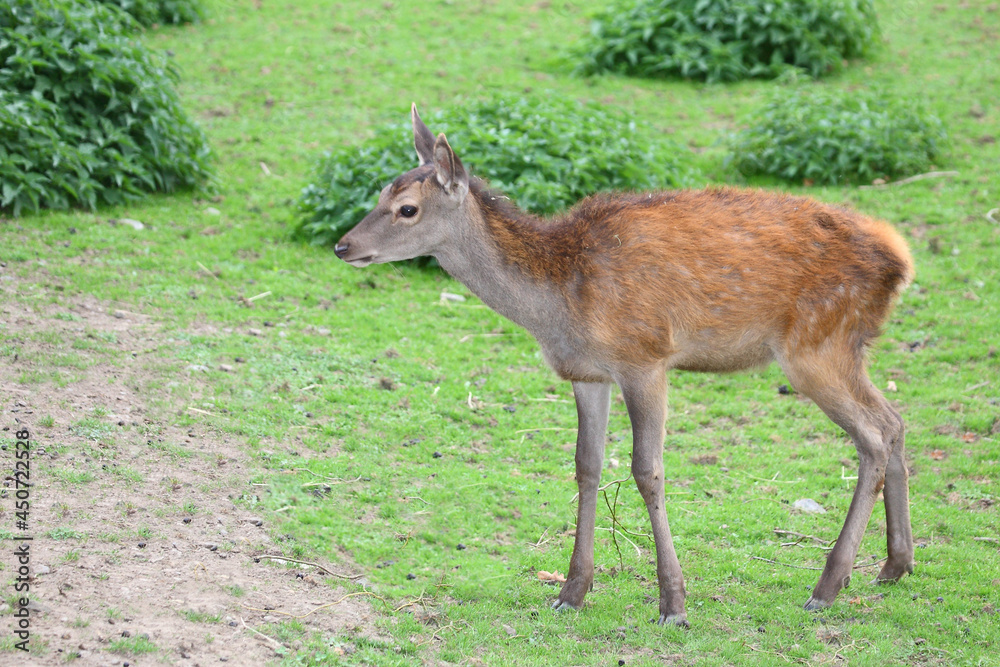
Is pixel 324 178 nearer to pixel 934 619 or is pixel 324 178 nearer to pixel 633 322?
pixel 633 322

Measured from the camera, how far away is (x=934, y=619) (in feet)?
19.0

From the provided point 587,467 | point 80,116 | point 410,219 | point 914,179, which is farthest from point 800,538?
point 80,116

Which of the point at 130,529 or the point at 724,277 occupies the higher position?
the point at 724,277

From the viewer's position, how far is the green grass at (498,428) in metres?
5.79

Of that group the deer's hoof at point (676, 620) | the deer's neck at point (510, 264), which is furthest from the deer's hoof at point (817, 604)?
the deer's neck at point (510, 264)

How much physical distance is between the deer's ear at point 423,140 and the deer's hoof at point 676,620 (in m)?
3.04

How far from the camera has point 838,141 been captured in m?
12.1

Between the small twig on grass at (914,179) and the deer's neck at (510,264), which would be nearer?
the deer's neck at (510,264)

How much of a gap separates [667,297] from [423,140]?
1804 millimetres

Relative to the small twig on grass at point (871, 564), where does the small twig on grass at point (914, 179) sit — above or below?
above

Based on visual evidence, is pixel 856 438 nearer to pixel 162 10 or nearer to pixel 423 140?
pixel 423 140

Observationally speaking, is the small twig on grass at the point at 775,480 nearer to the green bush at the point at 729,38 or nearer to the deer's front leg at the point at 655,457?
the deer's front leg at the point at 655,457

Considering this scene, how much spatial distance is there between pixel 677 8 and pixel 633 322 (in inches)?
433

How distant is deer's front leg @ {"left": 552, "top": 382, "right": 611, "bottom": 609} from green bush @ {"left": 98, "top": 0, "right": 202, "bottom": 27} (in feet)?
39.4
